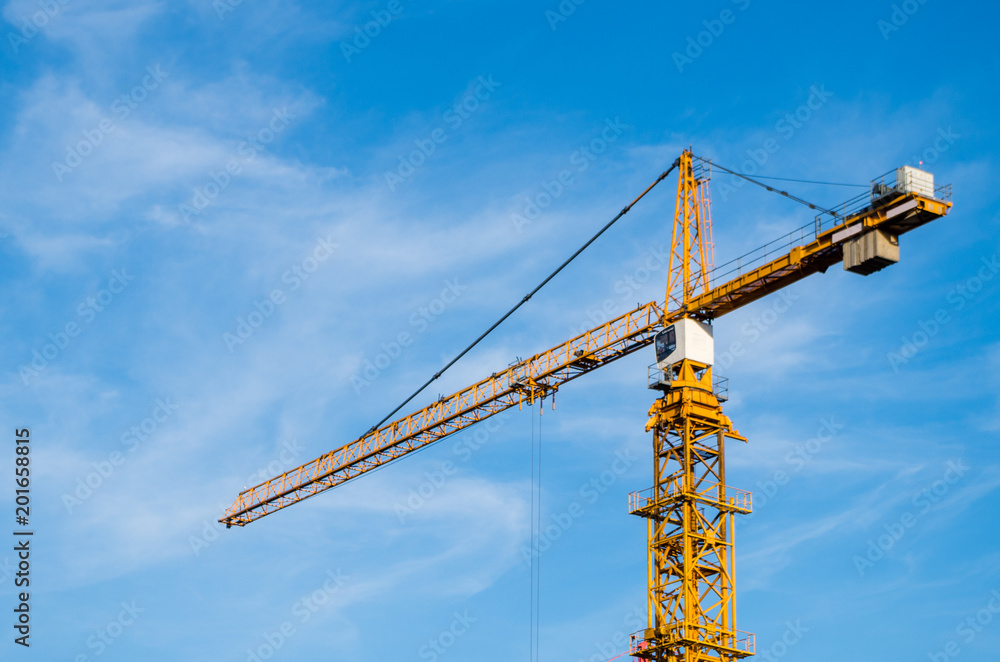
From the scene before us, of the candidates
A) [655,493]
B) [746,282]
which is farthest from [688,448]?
[746,282]

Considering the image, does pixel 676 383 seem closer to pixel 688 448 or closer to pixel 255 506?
pixel 688 448

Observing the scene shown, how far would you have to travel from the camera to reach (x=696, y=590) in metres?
86.4

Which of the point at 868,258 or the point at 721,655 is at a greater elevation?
the point at 868,258

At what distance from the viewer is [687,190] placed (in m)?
99.2

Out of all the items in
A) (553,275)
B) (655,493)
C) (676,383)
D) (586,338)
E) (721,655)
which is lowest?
(721,655)

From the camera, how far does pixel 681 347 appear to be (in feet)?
300

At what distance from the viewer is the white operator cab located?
299 feet

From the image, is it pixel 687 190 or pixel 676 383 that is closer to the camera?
pixel 676 383

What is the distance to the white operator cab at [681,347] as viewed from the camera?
9112 cm

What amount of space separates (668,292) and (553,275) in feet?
54.9

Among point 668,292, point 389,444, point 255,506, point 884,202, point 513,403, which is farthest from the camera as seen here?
point 255,506

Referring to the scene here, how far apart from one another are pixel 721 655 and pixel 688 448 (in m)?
11.8

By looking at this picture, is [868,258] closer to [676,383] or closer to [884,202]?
[884,202]

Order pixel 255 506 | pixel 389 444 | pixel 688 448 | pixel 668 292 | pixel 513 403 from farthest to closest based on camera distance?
pixel 255 506 → pixel 389 444 → pixel 513 403 → pixel 668 292 → pixel 688 448
